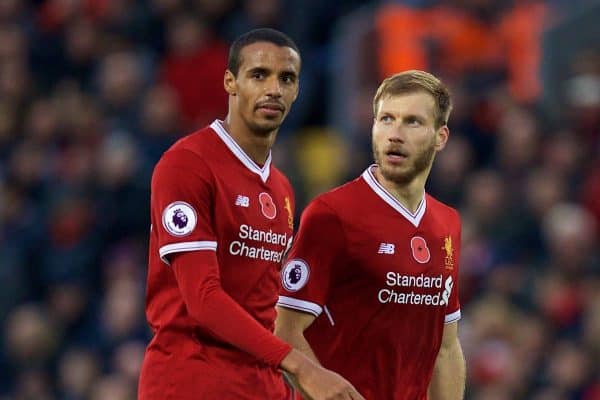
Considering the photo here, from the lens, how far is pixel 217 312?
526 cm

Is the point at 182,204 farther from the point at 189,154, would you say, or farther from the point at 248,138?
the point at 248,138

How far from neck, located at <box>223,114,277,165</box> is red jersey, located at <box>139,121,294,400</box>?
0.05 meters

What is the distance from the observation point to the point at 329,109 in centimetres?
1238

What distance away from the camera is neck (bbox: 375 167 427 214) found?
5.92 m

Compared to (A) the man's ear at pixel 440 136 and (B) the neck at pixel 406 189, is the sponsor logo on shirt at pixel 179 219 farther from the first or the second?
(A) the man's ear at pixel 440 136

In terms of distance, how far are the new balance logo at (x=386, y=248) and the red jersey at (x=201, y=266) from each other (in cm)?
40

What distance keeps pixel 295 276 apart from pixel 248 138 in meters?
0.51

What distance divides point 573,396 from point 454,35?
330 cm

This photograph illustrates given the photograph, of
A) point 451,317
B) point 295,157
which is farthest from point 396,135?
point 295,157

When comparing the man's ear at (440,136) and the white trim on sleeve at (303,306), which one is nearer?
the white trim on sleeve at (303,306)

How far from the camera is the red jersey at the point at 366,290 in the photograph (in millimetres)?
5734

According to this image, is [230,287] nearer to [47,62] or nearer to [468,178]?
[468,178]

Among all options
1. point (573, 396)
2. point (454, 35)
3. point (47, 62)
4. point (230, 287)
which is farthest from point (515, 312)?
point (47, 62)

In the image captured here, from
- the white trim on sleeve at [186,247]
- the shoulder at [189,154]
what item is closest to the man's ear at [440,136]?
the shoulder at [189,154]
